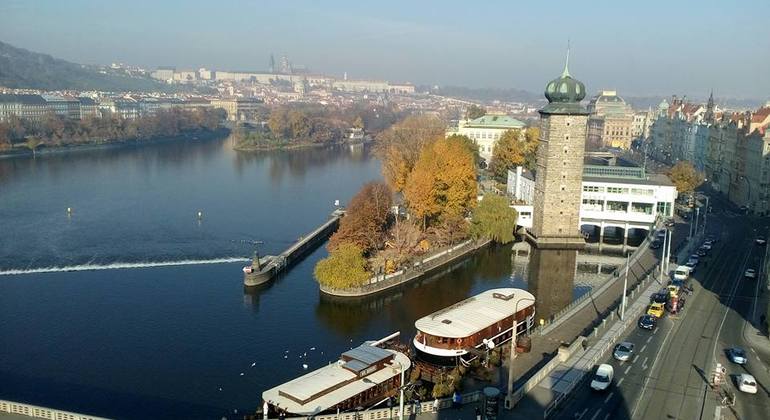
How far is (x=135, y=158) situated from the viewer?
75.4m

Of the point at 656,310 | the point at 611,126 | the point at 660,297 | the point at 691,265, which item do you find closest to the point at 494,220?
the point at 691,265

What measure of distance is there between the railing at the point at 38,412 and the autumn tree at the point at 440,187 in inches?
936

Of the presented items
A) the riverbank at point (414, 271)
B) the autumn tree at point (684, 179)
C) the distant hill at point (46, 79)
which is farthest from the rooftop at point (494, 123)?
the distant hill at point (46, 79)

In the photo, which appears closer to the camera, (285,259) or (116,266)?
(116,266)

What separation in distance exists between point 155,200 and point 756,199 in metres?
41.8

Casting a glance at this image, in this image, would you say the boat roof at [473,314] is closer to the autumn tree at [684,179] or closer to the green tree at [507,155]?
the autumn tree at [684,179]

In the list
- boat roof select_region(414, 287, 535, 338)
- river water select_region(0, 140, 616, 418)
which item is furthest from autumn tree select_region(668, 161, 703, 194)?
boat roof select_region(414, 287, 535, 338)

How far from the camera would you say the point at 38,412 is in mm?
14000

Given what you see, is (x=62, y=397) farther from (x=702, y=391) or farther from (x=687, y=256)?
(x=687, y=256)

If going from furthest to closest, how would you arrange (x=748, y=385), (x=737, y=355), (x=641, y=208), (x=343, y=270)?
(x=641, y=208), (x=343, y=270), (x=737, y=355), (x=748, y=385)

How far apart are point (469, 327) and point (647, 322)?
5845 mm

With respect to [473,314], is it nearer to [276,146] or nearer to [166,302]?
[166,302]

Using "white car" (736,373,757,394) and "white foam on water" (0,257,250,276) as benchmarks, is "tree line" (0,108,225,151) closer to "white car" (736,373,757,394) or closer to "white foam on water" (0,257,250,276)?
"white foam on water" (0,257,250,276)

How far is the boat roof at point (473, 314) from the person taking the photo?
67.6 feet
